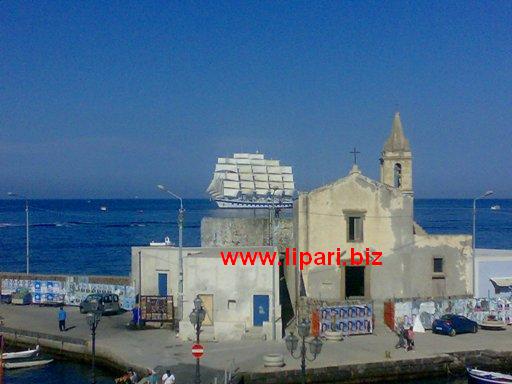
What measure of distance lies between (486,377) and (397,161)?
1636cm

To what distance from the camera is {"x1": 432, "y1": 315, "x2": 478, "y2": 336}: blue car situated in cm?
2984

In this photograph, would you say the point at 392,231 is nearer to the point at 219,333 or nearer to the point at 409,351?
the point at 409,351

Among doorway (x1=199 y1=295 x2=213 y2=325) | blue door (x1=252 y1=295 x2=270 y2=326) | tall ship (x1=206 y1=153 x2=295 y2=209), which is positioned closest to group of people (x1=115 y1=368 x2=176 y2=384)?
doorway (x1=199 y1=295 x2=213 y2=325)

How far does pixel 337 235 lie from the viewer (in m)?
33.6

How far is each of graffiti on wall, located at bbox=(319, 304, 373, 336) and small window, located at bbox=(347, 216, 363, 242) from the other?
482 cm

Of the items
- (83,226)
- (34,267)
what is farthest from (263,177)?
(34,267)

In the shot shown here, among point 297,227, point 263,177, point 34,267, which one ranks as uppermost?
point 263,177

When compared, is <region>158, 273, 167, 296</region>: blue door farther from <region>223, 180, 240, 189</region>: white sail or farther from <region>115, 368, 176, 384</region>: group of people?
<region>223, 180, 240, 189</region>: white sail

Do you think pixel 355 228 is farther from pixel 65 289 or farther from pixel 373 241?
pixel 65 289

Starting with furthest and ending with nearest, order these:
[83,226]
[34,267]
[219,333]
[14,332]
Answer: [83,226] < [34,267] < [14,332] < [219,333]

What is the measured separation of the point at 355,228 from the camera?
111 ft

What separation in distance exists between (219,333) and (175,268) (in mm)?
7184

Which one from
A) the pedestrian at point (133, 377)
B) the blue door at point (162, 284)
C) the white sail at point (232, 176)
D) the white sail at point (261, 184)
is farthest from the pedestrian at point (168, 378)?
the white sail at point (232, 176)

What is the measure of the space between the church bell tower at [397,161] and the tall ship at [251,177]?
123442 millimetres
